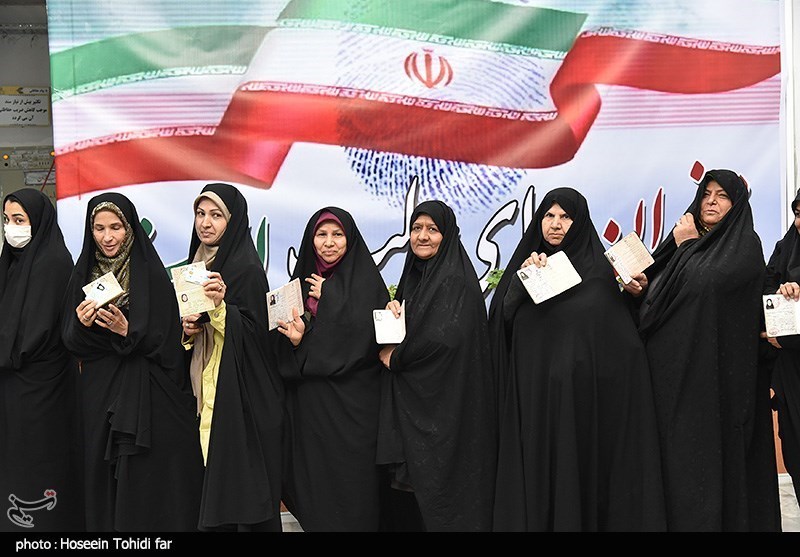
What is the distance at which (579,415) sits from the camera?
9.97 feet

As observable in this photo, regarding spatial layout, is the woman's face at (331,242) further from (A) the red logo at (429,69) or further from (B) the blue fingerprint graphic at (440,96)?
(A) the red logo at (429,69)

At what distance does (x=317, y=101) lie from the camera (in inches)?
176

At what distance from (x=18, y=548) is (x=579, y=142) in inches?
125

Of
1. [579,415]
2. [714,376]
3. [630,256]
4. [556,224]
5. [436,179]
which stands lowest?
[579,415]

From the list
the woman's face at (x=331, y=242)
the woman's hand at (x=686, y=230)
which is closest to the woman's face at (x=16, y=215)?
the woman's face at (x=331, y=242)

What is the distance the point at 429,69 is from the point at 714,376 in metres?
2.21

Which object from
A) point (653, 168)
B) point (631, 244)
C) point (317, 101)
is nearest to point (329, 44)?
point (317, 101)

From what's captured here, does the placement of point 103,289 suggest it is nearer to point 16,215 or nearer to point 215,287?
point 215,287

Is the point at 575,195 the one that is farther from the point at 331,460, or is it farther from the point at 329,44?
the point at 329,44

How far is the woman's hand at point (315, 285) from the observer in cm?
317

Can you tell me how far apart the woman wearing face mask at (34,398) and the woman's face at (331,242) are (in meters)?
0.96

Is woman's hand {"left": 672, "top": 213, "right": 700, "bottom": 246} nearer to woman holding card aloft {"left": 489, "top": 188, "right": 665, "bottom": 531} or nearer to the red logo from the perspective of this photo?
woman holding card aloft {"left": 489, "top": 188, "right": 665, "bottom": 531}

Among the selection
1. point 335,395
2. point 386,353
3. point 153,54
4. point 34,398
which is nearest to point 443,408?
point 386,353

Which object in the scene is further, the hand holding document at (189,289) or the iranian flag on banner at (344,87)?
the iranian flag on banner at (344,87)
